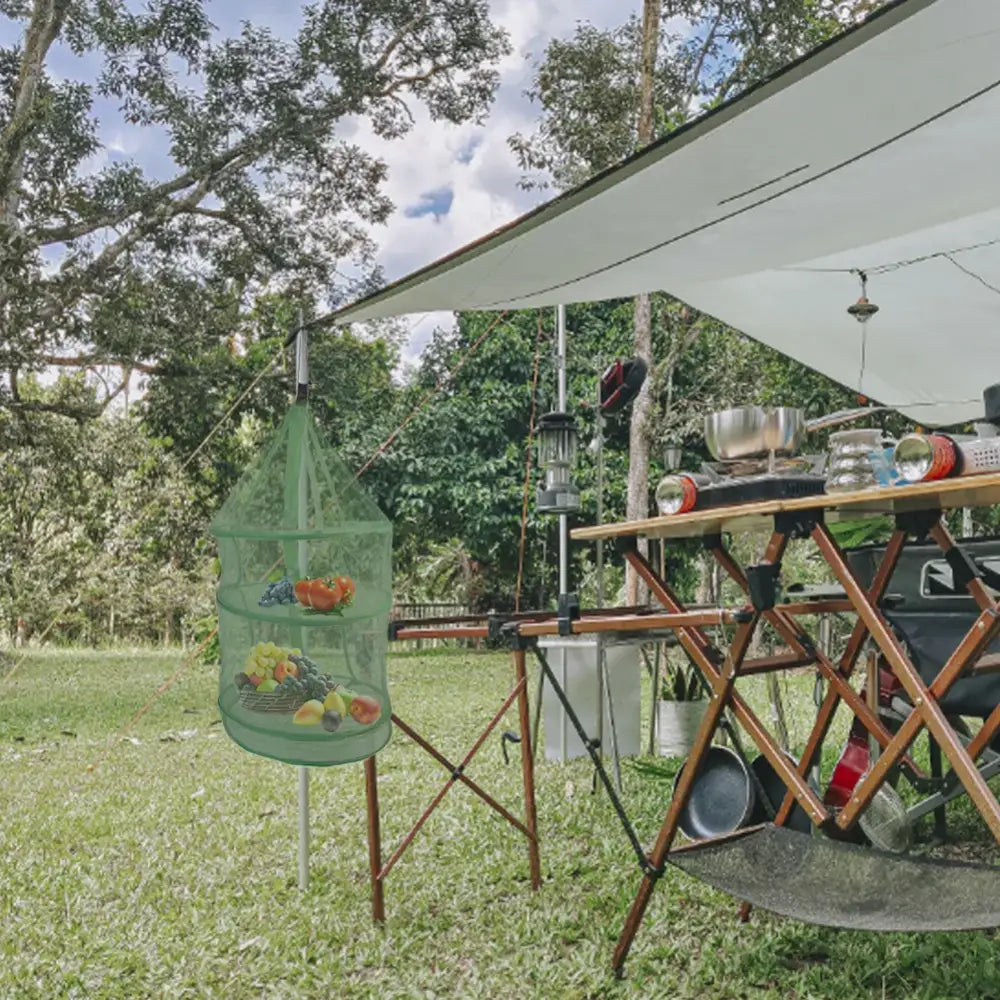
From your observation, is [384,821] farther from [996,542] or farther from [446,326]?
[446,326]

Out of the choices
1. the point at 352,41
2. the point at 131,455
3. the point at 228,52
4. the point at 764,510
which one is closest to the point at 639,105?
the point at 352,41

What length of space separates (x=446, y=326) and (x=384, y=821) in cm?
832

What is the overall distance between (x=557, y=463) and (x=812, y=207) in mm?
1157

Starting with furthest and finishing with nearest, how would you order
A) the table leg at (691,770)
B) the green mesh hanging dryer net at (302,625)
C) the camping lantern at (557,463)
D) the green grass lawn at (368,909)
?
1. the camping lantern at (557,463)
2. the green mesh hanging dryer net at (302,625)
3. the green grass lawn at (368,909)
4. the table leg at (691,770)

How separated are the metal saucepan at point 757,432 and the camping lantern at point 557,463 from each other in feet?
3.30

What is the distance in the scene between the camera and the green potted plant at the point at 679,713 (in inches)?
150

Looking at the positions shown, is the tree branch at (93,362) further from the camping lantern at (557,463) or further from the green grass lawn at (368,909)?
the camping lantern at (557,463)

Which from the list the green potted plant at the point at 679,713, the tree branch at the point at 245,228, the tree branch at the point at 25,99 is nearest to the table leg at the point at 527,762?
the green potted plant at the point at 679,713

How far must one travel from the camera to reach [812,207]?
91.8 inches

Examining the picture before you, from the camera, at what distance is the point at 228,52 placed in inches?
293

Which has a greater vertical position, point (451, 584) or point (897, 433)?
point (897, 433)

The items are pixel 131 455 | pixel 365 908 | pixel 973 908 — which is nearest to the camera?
pixel 973 908

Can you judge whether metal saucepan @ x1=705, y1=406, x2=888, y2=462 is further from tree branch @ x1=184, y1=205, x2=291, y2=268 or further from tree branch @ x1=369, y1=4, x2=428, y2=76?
tree branch @ x1=369, y1=4, x2=428, y2=76

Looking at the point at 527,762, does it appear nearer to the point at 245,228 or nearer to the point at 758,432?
the point at 758,432
